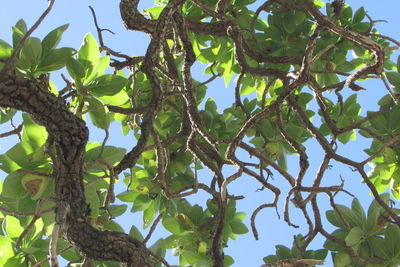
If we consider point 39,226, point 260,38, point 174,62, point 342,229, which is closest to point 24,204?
point 39,226

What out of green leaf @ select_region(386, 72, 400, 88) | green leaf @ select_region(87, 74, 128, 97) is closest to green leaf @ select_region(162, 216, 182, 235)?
green leaf @ select_region(87, 74, 128, 97)

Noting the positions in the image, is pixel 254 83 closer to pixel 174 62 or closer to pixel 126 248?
pixel 174 62

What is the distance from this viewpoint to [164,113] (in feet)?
6.70

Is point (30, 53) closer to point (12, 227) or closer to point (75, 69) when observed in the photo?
point (75, 69)

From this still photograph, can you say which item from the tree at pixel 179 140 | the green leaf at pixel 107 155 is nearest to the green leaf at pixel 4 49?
the tree at pixel 179 140

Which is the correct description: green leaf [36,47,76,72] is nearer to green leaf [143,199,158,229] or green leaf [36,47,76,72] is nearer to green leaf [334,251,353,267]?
green leaf [143,199,158,229]

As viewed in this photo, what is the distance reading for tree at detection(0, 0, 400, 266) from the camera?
1131 mm

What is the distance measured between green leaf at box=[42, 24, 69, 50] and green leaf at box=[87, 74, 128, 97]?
15cm

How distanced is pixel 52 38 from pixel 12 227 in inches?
23.5

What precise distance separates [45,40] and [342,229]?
1115 millimetres

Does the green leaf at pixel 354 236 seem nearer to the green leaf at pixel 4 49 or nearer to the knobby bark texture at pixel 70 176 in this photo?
the knobby bark texture at pixel 70 176

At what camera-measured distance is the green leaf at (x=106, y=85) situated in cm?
138

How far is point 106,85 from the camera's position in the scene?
1.38 meters

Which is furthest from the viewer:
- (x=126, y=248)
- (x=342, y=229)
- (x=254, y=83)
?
(x=254, y=83)
